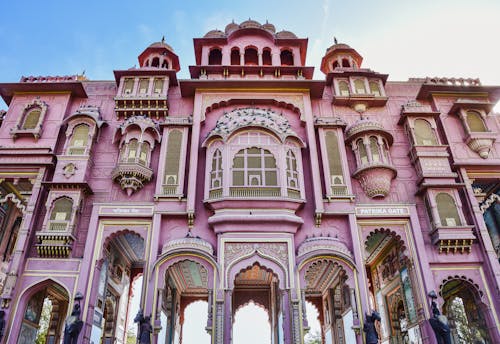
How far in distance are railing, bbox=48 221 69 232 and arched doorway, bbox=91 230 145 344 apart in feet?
5.09

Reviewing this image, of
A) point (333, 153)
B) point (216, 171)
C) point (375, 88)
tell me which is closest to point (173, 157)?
point (216, 171)

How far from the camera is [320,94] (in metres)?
17.4

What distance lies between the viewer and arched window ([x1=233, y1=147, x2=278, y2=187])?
565 inches

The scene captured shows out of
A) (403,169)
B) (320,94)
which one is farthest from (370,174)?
(320,94)

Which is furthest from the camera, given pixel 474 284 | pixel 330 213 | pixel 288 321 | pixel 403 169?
pixel 403 169

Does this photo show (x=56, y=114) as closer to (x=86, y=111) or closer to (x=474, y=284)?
(x=86, y=111)

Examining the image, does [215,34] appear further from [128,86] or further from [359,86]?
[359,86]

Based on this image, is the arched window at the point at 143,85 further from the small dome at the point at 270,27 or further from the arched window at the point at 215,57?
the small dome at the point at 270,27

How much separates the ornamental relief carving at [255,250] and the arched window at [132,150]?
528 cm

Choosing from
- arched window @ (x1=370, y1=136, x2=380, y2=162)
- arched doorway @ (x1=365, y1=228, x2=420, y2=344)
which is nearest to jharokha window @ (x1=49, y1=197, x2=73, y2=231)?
arched doorway @ (x1=365, y1=228, x2=420, y2=344)

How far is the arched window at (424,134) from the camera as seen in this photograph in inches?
A: 622

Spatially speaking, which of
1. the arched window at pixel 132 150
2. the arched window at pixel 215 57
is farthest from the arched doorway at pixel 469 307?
the arched window at pixel 215 57

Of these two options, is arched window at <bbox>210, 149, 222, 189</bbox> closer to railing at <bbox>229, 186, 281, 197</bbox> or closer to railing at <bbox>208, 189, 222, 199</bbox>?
railing at <bbox>208, 189, 222, 199</bbox>

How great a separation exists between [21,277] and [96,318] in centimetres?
289
